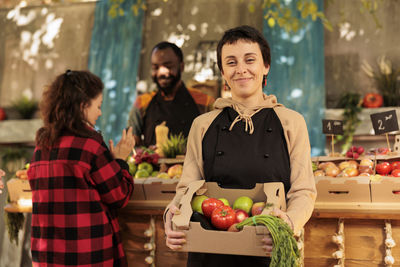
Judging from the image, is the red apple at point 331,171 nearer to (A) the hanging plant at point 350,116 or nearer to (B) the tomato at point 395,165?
(B) the tomato at point 395,165

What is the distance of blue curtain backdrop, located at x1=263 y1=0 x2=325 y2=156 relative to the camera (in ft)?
14.4

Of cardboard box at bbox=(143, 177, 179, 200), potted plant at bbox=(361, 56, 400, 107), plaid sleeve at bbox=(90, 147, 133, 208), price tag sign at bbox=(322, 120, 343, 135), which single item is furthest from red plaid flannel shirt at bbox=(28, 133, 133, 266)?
potted plant at bbox=(361, 56, 400, 107)

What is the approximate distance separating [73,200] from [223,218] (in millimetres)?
943

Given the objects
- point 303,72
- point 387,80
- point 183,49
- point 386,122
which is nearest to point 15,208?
point 386,122

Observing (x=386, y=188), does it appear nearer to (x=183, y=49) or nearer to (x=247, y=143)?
(x=247, y=143)

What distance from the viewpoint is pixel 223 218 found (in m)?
1.28

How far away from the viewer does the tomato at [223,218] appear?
4.19 ft

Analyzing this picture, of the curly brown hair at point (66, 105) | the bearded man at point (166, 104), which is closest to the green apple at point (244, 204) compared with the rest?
the curly brown hair at point (66, 105)

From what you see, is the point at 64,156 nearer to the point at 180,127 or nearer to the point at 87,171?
the point at 87,171

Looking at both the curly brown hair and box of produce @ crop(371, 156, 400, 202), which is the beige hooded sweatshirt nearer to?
the curly brown hair

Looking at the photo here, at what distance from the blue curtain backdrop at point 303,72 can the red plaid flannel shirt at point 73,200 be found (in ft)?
9.25

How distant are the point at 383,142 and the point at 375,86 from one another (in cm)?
64

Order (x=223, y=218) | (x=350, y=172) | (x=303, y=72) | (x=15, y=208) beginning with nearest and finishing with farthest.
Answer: (x=223, y=218) < (x=350, y=172) < (x=15, y=208) < (x=303, y=72)

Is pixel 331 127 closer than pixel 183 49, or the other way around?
pixel 331 127
